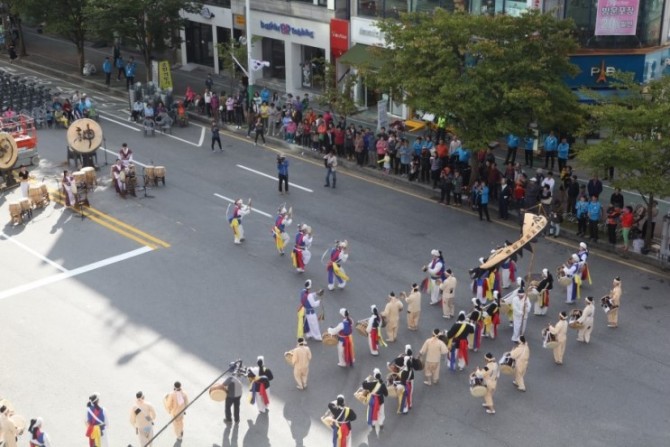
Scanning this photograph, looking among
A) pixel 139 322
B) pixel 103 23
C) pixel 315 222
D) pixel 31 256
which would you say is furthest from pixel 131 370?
pixel 103 23

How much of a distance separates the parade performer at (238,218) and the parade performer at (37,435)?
10703 mm

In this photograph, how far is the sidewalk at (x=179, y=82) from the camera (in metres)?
27.3

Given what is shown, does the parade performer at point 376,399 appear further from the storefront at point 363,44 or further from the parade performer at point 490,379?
the storefront at point 363,44

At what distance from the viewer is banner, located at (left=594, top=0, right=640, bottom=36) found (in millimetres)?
30898

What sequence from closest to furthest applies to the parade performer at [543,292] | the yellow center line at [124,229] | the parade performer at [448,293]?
the parade performer at [448,293] < the parade performer at [543,292] < the yellow center line at [124,229]

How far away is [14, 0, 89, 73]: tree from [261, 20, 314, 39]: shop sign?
28.8 feet

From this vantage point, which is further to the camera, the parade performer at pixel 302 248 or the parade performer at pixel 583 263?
the parade performer at pixel 302 248

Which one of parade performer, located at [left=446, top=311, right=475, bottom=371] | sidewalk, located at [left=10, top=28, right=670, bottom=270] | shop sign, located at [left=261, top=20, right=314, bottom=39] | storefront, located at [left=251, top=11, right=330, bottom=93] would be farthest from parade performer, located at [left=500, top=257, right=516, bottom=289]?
shop sign, located at [left=261, top=20, right=314, bottom=39]

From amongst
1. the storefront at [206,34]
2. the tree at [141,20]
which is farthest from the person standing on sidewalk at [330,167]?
the storefront at [206,34]

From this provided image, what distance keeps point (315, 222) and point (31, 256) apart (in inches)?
339

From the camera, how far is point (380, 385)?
1733 cm

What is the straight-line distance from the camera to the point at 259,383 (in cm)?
1805

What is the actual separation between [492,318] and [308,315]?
173 inches

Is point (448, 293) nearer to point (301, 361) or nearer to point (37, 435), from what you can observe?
point (301, 361)
